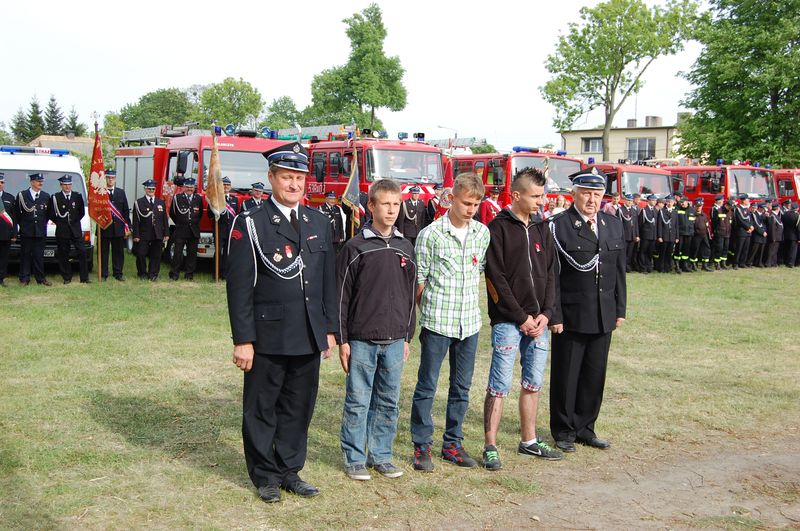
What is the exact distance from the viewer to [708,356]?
31.2 feet

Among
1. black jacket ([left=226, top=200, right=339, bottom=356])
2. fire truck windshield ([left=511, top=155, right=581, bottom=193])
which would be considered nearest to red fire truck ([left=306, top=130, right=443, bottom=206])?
fire truck windshield ([left=511, top=155, right=581, bottom=193])

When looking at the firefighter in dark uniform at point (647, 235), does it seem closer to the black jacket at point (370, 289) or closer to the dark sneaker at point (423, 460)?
the dark sneaker at point (423, 460)

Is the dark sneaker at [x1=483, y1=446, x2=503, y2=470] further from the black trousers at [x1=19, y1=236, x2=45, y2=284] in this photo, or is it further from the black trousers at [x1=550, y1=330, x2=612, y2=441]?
the black trousers at [x1=19, y1=236, x2=45, y2=284]

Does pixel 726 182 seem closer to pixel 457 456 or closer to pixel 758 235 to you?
pixel 758 235

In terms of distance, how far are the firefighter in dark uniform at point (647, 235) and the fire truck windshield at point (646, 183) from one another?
1800 mm

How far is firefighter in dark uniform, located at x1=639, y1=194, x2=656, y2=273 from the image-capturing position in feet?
64.4

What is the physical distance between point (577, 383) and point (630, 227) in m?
13.6

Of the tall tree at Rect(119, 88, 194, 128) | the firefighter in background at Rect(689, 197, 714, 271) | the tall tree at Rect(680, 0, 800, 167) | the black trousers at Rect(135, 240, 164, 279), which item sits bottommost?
the black trousers at Rect(135, 240, 164, 279)

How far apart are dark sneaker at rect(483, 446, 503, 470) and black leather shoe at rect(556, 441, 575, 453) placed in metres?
0.68

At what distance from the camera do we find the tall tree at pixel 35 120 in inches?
3342

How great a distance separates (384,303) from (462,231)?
2.60ft

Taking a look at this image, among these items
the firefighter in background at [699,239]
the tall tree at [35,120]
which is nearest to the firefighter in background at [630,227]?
the firefighter in background at [699,239]

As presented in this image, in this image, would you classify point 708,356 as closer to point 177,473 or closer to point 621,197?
point 177,473

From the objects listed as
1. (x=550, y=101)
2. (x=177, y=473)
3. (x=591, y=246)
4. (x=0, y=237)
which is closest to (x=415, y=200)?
(x=0, y=237)
